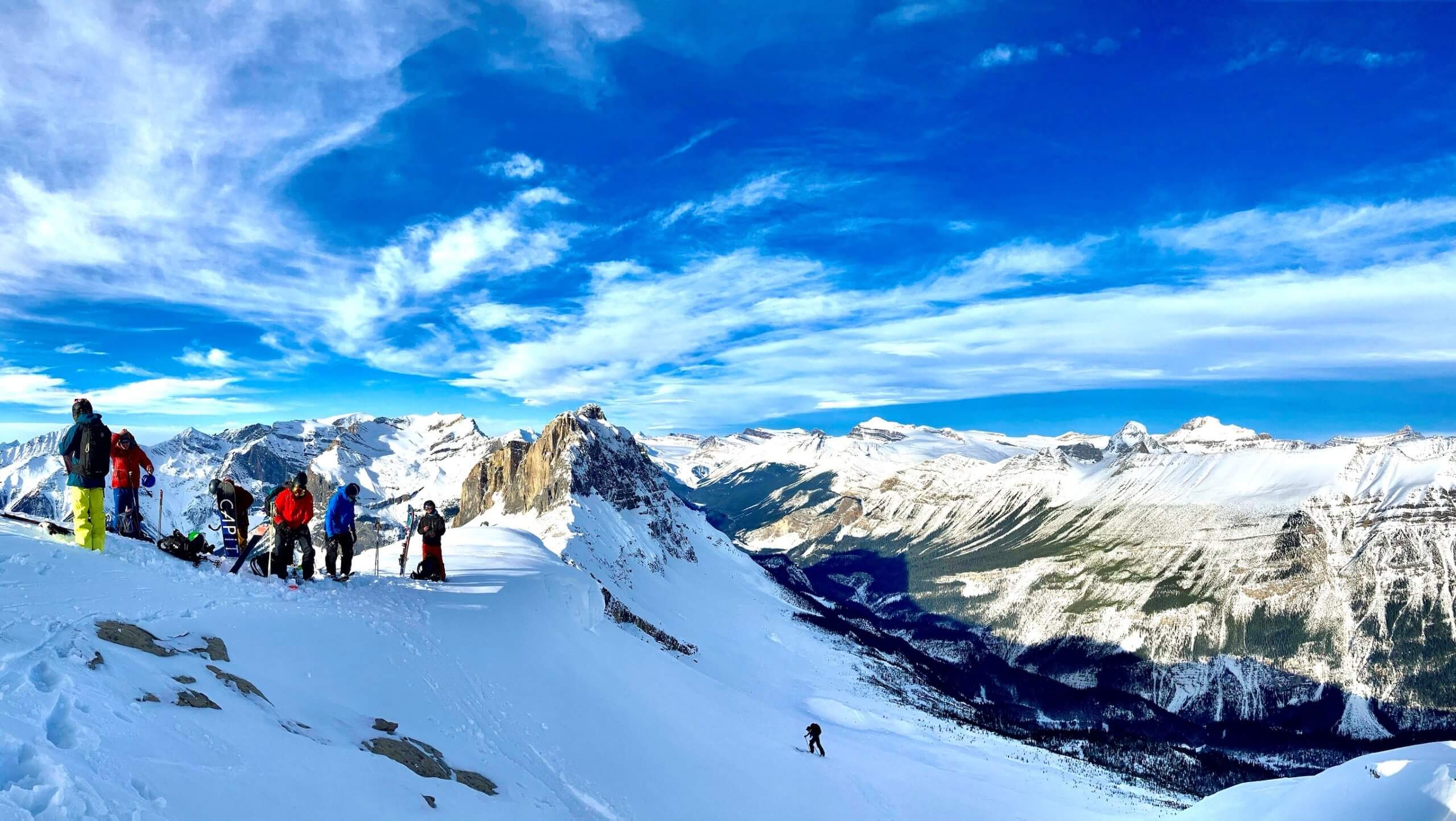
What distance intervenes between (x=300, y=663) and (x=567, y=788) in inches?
308

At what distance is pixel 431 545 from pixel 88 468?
14.3 meters

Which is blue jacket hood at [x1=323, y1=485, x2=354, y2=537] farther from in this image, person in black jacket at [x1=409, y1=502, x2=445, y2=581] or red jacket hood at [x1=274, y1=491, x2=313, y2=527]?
person in black jacket at [x1=409, y1=502, x2=445, y2=581]

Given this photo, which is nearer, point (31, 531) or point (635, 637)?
point (31, 531)

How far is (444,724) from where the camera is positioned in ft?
62.9

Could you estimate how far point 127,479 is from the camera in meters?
23.4

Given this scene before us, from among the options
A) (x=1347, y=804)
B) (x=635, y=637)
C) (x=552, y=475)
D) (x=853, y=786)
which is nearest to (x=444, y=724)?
(x=853, y=786)

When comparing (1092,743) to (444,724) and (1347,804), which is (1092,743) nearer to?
(1347,804)

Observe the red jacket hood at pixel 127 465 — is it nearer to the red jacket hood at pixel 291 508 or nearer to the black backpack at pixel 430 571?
the red jacket hood at pixel 291 508

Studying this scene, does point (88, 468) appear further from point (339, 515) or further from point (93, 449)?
point (339, 515)

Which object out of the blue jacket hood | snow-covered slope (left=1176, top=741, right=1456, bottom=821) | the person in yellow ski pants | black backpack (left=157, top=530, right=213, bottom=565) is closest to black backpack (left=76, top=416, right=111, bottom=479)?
the person in yellow ski pants

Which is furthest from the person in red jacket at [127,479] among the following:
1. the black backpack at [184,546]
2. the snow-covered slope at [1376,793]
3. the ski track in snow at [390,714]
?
the snow-covered slope at [1376,793]

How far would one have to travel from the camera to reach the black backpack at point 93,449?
19.2m

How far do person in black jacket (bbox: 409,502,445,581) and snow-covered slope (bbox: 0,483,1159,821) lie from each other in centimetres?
159

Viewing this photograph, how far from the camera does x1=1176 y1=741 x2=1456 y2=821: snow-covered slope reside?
60.2 feet
